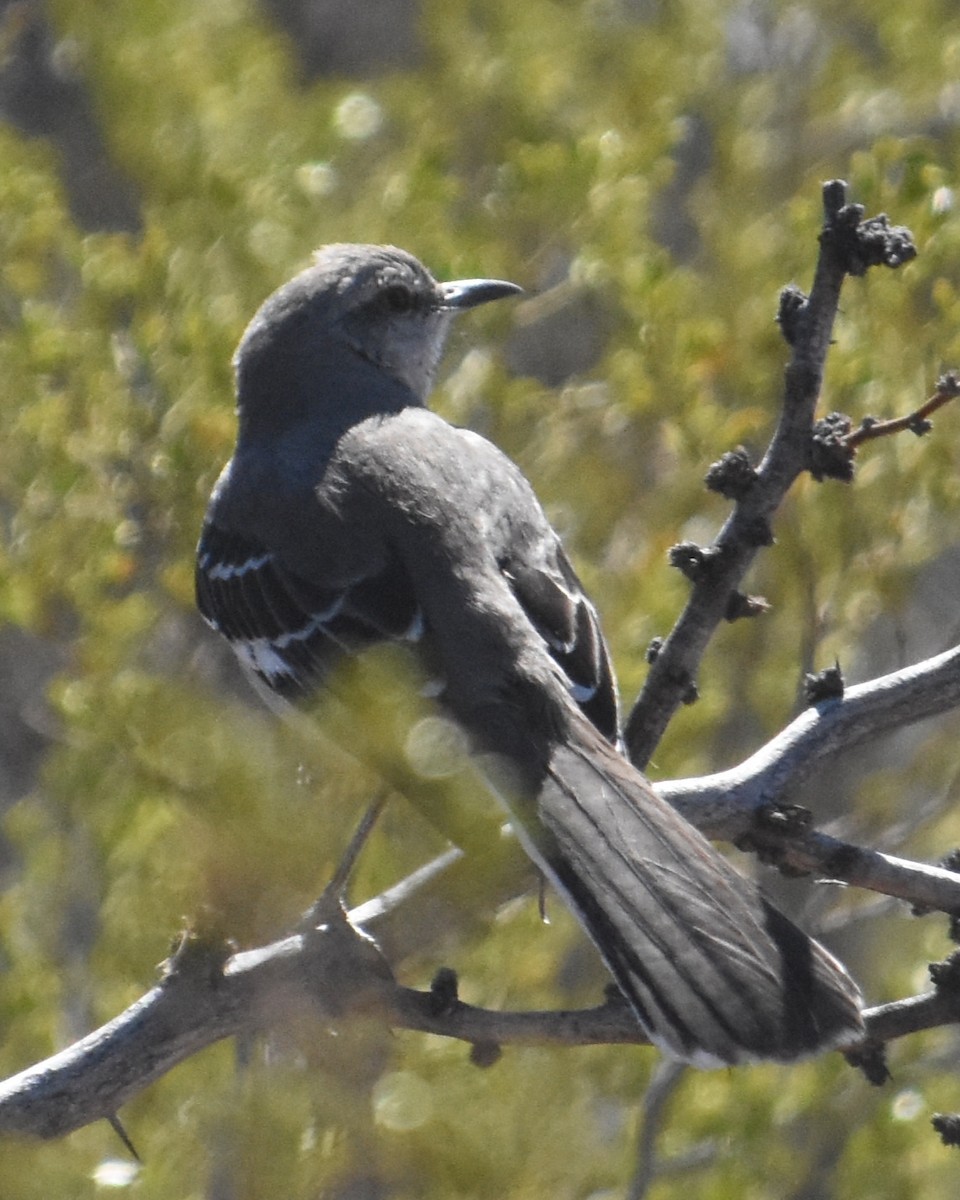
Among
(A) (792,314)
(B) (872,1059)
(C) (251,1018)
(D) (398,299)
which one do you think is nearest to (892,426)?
(A) (792,314)

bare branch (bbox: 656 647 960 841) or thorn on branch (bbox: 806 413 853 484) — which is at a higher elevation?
thorn on branch (bbox: 806 413 853 484)

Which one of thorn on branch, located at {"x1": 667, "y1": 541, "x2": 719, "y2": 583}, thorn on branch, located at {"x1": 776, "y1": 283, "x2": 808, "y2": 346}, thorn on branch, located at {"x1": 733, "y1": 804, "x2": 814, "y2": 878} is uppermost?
thorn on branch, located at {"x1": 776, "y1": 283, "x2": 808, "y2": 346}

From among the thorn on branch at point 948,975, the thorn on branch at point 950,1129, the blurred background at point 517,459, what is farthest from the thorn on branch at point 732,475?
the thorn on branch at point 950,1129

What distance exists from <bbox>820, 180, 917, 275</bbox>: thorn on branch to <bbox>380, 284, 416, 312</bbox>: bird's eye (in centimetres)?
206

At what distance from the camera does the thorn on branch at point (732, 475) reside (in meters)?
3.40

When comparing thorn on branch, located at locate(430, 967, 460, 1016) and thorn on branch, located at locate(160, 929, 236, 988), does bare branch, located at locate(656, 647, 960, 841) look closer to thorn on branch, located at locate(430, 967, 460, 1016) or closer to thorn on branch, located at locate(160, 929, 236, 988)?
thorn on branch, located at locate(430, 967, 460, 1016)

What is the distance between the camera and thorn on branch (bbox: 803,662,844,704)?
3414mm

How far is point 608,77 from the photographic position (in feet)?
21.5

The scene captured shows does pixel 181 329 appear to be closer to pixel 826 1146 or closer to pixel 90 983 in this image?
pixel 90 983

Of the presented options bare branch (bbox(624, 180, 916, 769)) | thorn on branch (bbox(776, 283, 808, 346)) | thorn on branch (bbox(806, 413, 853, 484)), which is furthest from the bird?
thorn on branch (bbox(776, 283, 808, 346))

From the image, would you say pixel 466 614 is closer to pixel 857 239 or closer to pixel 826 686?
pixel 826 686

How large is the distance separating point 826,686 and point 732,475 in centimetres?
46

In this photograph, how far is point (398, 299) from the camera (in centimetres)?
516

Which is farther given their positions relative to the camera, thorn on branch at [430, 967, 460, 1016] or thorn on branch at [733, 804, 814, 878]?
thorn on branch at [733, 804, 814, 878]
